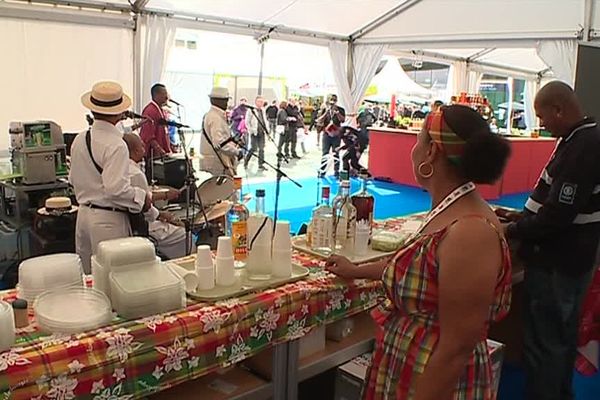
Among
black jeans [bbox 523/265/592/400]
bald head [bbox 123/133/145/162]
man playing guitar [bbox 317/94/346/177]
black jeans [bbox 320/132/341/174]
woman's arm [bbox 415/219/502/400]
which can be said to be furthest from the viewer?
black jeans [bbox 320/132/341/174]

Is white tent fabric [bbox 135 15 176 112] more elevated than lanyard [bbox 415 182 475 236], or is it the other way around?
white tent fabric [bbox 135 15 176 112]

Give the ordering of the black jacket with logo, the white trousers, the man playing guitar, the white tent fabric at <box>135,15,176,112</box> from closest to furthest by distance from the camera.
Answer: the black jacket with logo, the white trousers, the white tent fabric at <box>135,15,176,112</box>, the man playing guitar

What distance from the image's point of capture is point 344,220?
6.49ft

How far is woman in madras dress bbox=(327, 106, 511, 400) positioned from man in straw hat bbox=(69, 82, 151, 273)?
1.81 metres

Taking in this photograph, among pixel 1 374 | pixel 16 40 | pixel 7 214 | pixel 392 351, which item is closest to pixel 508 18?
pixel 16 40

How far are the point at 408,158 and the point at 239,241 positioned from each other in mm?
7675

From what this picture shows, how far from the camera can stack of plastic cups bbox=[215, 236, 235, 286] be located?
159 centimetres

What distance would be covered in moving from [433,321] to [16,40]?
5.72m

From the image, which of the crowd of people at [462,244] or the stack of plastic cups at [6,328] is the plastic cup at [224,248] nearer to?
the crowd of people at [462,244]

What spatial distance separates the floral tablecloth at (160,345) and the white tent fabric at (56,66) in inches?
194

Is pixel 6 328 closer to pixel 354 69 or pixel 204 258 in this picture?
pixel 204 258

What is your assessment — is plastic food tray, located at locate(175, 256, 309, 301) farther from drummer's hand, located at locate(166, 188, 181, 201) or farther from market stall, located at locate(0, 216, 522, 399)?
drummer's hand, located at locate(166, 188, 181, 201)

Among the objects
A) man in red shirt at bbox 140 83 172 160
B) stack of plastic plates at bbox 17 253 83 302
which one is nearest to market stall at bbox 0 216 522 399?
stack of plastic plates at bbox 17 253 83 302

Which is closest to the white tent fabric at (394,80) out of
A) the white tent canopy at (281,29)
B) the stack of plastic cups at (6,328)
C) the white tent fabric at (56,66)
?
the white tent canopy at (281,29)
